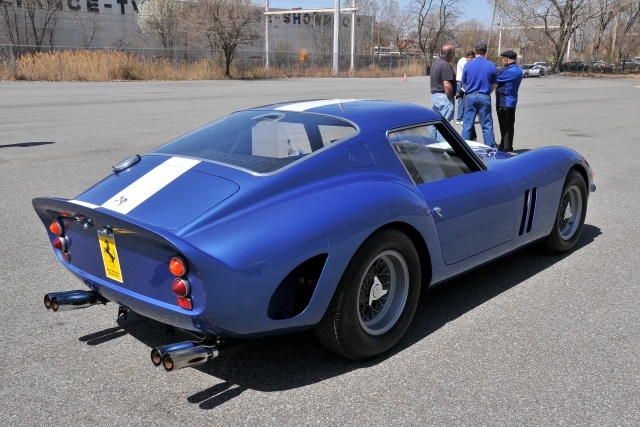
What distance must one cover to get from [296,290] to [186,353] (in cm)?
57

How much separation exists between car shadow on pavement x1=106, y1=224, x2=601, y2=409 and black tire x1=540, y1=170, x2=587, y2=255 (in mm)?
554

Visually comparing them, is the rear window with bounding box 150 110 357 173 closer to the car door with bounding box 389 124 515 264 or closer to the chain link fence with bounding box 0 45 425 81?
the car door with bounding box 389 124 515 264

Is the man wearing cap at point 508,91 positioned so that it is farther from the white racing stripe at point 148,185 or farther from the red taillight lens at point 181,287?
the red taillight lens at point 181,287

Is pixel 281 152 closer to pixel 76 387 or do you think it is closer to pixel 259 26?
pixel 76 387

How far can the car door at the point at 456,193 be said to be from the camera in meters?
3.74

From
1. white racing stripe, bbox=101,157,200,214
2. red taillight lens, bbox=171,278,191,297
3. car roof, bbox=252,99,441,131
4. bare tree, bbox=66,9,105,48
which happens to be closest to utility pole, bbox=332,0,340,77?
bare tree, bbox=66,9,105,48

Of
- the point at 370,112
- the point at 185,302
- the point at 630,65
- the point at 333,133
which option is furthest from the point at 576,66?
the point at 185,302

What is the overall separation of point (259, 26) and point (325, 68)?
1206 cm

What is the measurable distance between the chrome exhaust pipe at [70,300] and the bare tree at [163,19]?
163ft

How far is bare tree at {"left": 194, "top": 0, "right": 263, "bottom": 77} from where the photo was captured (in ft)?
124

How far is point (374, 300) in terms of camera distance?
3.38 meters

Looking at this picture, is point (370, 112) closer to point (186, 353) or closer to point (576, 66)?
point (186, 353)

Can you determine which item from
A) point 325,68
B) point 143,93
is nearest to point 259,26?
point 325,68

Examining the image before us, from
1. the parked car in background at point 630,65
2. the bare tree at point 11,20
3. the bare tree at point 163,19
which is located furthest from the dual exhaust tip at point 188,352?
the parked car in background at point 630,65
